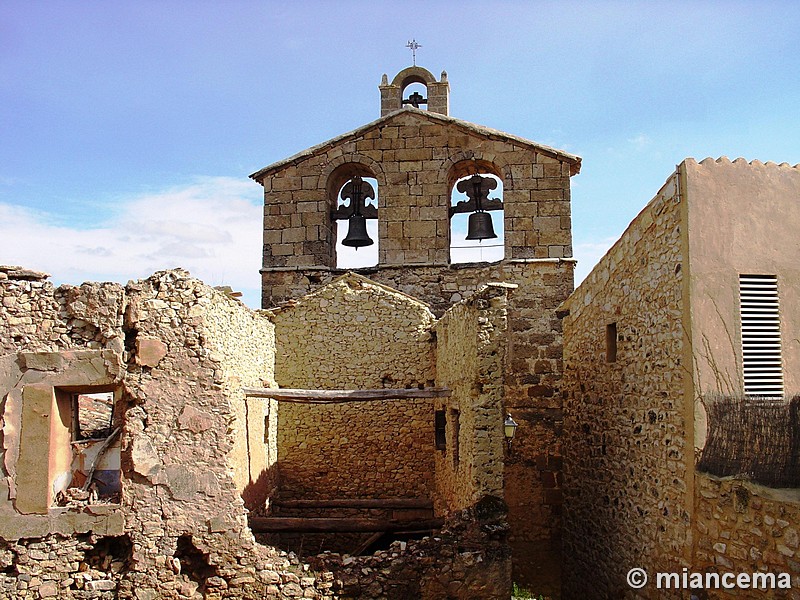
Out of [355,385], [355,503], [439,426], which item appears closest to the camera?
[355,503]

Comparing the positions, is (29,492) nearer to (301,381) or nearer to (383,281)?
(301,381)

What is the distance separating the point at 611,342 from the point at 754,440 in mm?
2849

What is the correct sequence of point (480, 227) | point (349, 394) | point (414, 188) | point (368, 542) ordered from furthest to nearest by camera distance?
point (480, 227) < point (414, 188) < point (368, 542) < point (349, 394)

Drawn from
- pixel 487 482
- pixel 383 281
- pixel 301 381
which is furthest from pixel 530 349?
pixel 487 482

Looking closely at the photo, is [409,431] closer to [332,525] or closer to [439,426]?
[439,426]

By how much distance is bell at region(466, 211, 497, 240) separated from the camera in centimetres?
1340

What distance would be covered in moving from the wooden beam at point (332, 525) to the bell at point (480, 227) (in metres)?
5.78

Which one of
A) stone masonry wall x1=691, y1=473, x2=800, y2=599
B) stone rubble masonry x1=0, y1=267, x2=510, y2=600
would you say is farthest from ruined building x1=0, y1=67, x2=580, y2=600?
stone masonry wall x1=691, y1=473, x2=800, y2=599

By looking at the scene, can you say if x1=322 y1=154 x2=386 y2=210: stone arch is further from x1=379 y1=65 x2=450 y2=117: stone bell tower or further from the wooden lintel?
the wooden lintel

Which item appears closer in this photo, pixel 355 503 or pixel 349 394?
pixel 349 394

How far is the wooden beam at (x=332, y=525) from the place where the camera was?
362 inches

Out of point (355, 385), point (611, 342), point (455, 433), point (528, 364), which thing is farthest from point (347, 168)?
point (611, 342)

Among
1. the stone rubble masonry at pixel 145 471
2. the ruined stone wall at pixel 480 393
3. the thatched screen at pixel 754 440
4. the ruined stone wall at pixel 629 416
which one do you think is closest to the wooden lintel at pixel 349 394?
the ruined stone wall at pixel 480 393

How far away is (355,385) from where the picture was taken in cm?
1141
